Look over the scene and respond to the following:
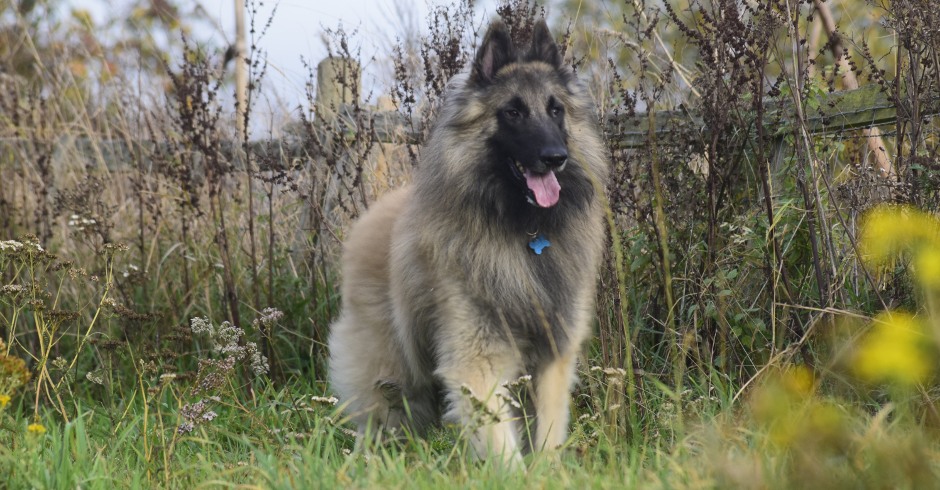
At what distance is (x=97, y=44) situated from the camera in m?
7.56

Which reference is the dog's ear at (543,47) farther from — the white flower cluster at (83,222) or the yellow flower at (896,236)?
the white flower cluster at (83,222)

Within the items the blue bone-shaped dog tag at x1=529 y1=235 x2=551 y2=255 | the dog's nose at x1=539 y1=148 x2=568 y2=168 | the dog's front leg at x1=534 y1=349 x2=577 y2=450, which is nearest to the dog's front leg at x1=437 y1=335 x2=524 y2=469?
the dog's front leg at x1=534 y1=349 x2=577 y2=450

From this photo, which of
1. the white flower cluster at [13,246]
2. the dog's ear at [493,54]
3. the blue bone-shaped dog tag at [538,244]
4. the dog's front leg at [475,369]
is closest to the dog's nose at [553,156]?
the blue bone-shaped dog tag at [538,244]

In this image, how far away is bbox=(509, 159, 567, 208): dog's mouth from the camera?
3654 mm

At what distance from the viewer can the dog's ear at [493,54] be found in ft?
12.5

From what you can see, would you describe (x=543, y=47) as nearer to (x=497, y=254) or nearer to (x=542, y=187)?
(x=542, y=187)

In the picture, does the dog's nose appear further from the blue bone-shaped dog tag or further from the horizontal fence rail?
the horizontal fence rail

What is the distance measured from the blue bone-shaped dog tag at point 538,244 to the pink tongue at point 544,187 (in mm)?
204

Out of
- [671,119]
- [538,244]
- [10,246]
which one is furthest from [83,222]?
[671,119]

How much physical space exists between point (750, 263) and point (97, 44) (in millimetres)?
5906

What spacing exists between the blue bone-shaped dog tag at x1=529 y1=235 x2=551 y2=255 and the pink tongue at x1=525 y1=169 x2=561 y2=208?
0.20 metres

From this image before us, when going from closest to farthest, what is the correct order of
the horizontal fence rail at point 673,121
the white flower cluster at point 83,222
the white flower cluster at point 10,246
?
the white flower cluster at point 10,246
the horizontal fence rail at point 673,121
the white flower cluster at point 83,222

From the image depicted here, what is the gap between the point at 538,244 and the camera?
3.81m

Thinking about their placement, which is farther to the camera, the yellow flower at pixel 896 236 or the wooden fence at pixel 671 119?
the wooden fence at pixel 671 119
